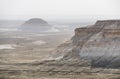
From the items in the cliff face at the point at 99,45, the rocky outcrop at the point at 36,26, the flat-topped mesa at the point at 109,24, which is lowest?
the rocky outcrop at the point at 36,26

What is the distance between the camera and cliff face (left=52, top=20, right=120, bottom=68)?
59.1 m

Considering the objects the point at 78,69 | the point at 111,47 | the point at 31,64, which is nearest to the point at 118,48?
the point at 111,47

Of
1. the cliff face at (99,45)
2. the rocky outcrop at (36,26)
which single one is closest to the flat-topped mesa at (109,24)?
the cliff face at (99,45)

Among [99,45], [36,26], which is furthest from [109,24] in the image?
[36,26]

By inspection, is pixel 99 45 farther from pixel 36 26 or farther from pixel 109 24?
pixel 36 26

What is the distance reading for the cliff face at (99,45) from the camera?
59.1 meters

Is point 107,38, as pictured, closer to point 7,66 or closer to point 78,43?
point 78,43

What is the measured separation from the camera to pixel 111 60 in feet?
193

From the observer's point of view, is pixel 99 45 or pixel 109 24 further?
pixel 109 24

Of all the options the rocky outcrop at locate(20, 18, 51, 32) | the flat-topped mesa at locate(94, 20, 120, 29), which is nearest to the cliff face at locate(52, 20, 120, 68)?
the flat-topped mesa at locate(94, 20, 120, 29)

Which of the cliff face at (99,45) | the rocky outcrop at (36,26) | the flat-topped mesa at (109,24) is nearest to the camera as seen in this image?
the cliff face at (99,45)

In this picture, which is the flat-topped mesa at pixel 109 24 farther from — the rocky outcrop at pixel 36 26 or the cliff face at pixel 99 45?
the rocky outcrop at pixel 36 26

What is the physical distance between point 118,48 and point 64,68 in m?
8.40

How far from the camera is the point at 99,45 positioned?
60.5 m
